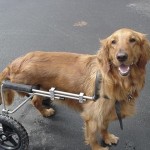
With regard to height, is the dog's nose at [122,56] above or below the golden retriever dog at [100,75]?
above

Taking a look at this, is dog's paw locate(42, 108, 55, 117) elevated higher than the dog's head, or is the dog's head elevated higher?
the dog's head

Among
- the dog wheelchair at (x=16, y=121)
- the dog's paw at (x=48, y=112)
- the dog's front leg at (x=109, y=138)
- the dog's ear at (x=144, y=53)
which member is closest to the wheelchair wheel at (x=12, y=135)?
the dog wheelchair at (x=16, y=121)

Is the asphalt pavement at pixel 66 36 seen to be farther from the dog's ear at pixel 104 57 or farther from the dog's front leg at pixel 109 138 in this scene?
the dog's ear at pixel 104 57

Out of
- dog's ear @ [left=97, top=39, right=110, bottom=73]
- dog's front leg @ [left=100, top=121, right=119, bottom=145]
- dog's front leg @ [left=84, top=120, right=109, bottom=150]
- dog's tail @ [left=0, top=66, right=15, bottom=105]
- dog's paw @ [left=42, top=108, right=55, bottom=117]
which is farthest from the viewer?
dog's paw @ [left=42, top=108, right=55, bottom=117]

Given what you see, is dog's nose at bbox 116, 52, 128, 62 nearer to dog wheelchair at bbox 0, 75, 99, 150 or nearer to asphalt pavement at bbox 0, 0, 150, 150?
dog wheelchair at bbox 0, 75, 99, 150

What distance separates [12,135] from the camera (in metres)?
3.95

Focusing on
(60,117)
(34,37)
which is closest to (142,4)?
(34,37)

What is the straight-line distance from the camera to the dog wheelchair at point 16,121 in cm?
355

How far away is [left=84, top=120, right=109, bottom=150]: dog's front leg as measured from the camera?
12.5 ft

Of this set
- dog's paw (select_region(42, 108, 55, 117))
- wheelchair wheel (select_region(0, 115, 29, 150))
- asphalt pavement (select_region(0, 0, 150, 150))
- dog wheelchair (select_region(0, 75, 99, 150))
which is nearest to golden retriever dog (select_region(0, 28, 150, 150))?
dog wheelchair (select_region(0, 75, 99, 150))

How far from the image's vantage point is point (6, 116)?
3.69 metres

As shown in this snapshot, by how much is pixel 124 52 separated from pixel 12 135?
1693mm

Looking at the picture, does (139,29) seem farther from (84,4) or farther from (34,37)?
(34,37)

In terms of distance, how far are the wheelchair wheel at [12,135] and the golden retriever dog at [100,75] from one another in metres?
0.38
